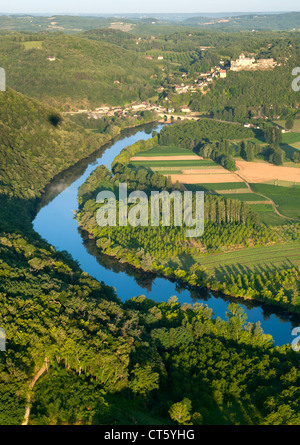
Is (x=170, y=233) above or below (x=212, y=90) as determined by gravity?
below

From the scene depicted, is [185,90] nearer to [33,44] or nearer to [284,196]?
[33,44]

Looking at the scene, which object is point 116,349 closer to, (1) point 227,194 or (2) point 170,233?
(2) point 170,233

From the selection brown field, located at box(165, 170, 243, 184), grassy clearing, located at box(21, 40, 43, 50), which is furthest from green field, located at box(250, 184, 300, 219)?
grassy clearing, located at box(21, 40, 43, 50)

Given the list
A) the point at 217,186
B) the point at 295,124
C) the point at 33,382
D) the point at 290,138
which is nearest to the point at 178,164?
the point at 217,186

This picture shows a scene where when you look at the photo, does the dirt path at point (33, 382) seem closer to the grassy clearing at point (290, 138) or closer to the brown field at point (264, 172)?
the brown field at point (264, 172)

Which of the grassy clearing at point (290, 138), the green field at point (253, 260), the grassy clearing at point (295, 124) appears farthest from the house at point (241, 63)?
the green field at point (253, 260)

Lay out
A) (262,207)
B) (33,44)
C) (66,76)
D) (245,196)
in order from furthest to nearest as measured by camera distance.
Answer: (33,44) < (66,76) < (245,196) < (262,207)

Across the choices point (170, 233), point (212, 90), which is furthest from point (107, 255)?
point (212, 90)
